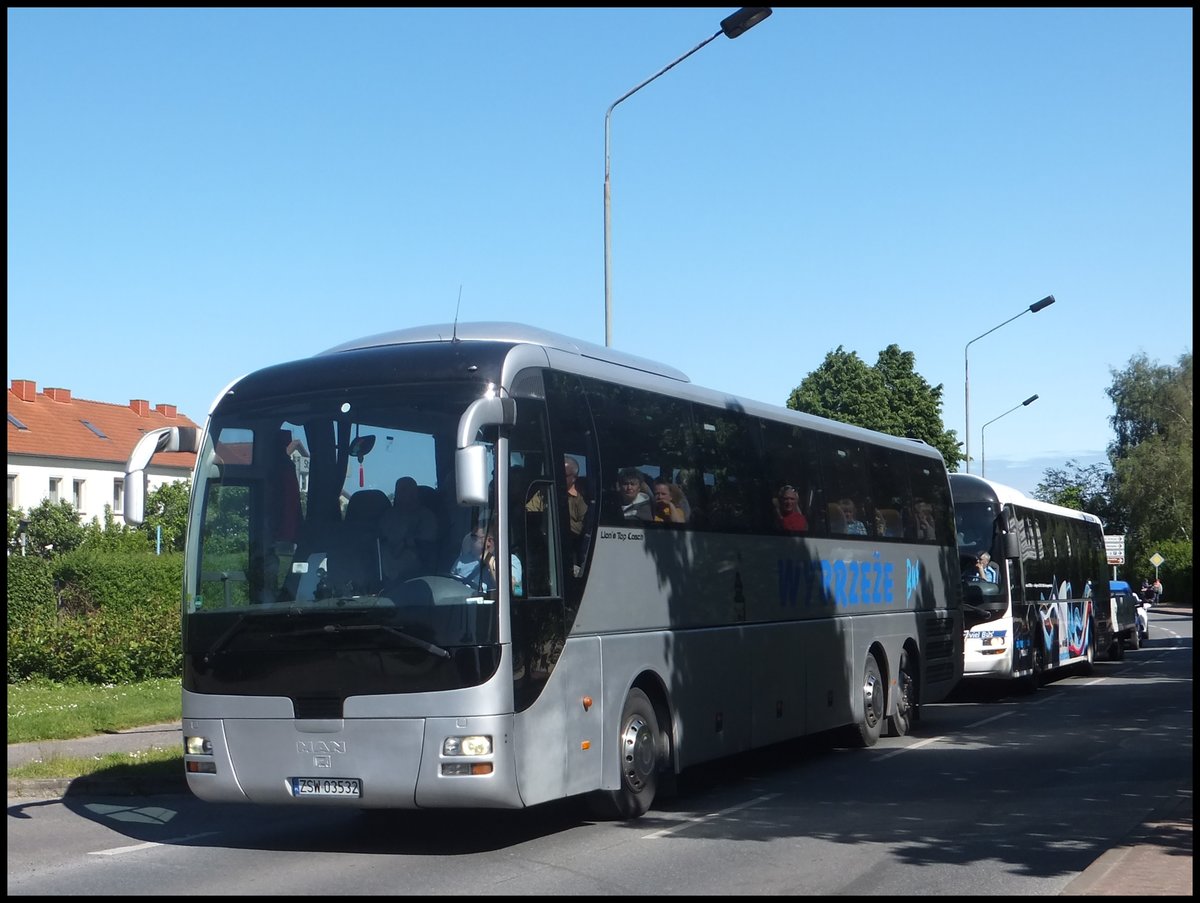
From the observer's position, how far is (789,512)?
50.7ft

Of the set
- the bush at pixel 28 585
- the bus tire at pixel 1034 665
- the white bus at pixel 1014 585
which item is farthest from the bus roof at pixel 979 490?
the bush at pixel 28 585

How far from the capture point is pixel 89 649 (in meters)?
24.9

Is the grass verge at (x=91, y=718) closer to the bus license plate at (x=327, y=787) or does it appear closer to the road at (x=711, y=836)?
the road at (x=711, y=836)

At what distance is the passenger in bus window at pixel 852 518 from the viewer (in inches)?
676

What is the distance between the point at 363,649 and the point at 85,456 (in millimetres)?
95160

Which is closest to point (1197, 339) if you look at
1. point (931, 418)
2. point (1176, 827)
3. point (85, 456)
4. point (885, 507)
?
point (1176, 827)

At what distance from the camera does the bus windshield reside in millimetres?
10125

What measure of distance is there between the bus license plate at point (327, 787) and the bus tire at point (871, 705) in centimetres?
829

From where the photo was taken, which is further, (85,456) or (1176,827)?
(85,456)

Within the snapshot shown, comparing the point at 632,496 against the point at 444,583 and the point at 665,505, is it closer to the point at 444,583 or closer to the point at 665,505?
the point at 665,505

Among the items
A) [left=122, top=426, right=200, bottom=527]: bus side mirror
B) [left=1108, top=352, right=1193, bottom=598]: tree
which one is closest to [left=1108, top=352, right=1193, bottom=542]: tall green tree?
[left=1108, top=352, right=1193, bottom=598]: tree

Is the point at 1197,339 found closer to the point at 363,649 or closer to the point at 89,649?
the point at 363,649

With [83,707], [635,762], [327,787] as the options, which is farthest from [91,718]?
[327,787]

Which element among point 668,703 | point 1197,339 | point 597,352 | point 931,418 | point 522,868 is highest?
point 931,418
